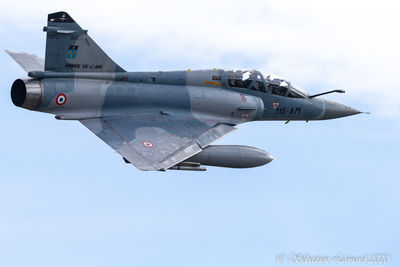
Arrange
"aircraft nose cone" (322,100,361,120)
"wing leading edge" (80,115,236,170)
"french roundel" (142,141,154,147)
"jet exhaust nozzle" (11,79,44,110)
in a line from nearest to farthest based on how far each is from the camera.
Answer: "wing leading edge" (80,115,236,170) → "french roundel" (142,141,154,147) → "jet exhaust nozzle" (11,79,44,110) → "aircraft nose cone" (322,100,361,120)

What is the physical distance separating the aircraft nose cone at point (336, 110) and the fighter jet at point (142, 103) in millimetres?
2850

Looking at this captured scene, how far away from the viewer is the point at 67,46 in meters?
22.3

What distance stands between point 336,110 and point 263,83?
3048 millimetres

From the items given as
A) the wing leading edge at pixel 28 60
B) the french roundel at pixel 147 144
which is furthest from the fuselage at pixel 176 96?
the wing leading edge at pixel 28 60

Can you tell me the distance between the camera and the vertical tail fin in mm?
22141

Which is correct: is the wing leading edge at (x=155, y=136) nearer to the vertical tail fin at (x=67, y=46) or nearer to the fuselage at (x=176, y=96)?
the fuselage at (x=176, y=96)

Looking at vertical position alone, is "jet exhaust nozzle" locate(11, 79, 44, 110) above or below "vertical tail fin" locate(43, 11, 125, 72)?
below

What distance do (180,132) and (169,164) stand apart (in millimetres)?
2231

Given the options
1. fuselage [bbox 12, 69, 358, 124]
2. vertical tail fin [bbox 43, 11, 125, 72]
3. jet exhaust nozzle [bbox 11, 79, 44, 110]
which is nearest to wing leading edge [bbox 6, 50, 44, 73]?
vertical tail fin [bbox 43, 11, 125, 72]

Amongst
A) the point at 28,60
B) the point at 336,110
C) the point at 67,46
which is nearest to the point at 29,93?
the point at 67,46

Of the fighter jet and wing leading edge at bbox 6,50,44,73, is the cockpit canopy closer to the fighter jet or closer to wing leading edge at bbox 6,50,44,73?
the fighter jet

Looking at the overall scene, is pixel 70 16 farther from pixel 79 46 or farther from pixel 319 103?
pixel 319 103

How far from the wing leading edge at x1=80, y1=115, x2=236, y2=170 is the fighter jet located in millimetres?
26

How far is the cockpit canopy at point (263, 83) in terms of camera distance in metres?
24.8
